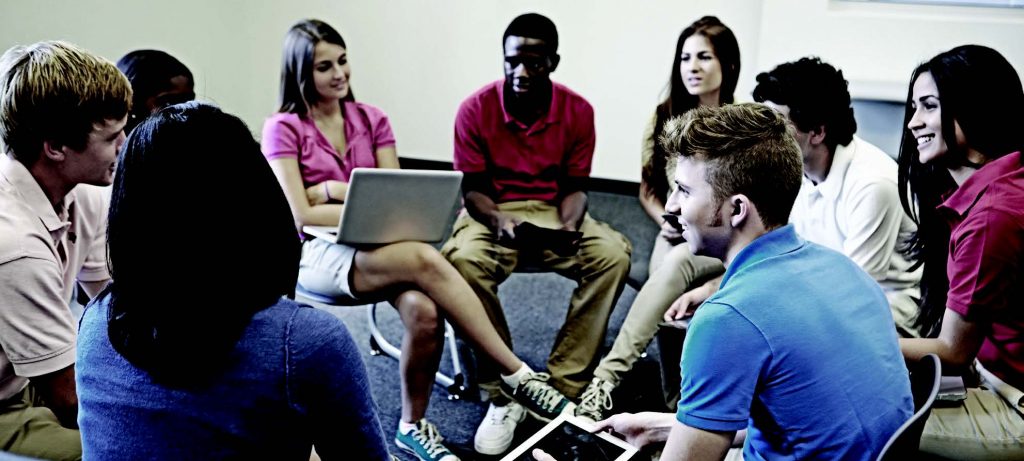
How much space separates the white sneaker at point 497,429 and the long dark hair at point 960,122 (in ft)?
3.49

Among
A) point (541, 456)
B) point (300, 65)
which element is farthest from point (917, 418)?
point (300, 65)

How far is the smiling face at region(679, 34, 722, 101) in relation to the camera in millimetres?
2633

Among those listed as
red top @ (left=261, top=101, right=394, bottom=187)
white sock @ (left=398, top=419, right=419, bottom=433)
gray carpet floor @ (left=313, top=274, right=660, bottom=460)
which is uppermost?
red top @ (left=261, top=101, right=394, bottom=187)

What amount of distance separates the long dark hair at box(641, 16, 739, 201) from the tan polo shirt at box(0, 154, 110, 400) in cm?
178

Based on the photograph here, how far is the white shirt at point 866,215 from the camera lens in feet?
6.44

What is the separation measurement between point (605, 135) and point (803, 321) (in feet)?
9.42

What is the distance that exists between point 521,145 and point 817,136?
3.20 ft

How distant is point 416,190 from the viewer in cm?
204

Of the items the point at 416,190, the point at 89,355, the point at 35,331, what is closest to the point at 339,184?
the point at 416,190

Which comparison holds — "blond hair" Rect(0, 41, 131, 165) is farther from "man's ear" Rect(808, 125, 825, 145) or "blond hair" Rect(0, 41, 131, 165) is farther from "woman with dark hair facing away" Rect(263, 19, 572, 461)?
"man's ear" Rect(808, 125, 825, 145)

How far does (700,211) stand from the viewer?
1.22m

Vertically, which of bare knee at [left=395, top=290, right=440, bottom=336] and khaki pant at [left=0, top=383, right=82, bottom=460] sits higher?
khaki pant at [left=0, top=383, right=82, bottom=460]

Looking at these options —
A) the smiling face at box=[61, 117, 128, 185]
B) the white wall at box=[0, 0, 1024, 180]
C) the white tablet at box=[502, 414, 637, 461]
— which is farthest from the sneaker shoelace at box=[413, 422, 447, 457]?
the white wall at box=[0, 0, 1024, 180]

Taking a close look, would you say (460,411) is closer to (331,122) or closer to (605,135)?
(331,122)
